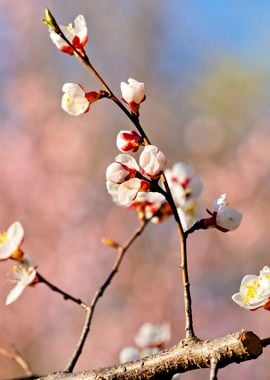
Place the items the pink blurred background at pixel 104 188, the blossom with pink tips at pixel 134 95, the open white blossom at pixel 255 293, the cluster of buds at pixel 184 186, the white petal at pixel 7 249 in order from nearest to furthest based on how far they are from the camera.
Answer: the open white blossom at pixel 255 293, the blossom with pink tips at pixel 134 95, the white petal at pixel 7 249, the cluster of buds at pixel 184 186, the pink blurred background at pixel 104 188

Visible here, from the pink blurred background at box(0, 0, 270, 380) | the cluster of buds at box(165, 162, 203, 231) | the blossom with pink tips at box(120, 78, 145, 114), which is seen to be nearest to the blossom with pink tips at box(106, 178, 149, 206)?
the blossom with pink tips at box(120, 78, 145, 114)

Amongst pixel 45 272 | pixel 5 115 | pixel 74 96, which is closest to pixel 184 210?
pixel 74 96

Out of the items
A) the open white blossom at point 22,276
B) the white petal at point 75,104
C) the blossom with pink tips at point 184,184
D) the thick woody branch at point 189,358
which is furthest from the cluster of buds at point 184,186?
the thick woody branch at point 189,358

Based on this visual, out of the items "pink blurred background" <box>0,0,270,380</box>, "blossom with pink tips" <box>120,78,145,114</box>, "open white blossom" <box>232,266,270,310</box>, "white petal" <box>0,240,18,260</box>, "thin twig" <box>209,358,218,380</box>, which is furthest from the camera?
"pink blurred background" <box>0,0,270,380</box>

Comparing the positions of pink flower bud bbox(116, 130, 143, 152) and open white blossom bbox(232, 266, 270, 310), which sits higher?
pink flower bud bbox(116, 130, 143, 152)

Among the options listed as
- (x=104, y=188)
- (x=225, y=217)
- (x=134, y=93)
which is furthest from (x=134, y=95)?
(x=104, y=188)

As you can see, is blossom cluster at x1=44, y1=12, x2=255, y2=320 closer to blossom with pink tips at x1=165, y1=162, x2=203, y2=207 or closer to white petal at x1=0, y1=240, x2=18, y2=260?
white petal at x1=0, y1=240, x2=18, y2=260

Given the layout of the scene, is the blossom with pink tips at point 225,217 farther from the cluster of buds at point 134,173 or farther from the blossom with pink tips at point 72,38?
the blossom with pink tips at point 72,38
